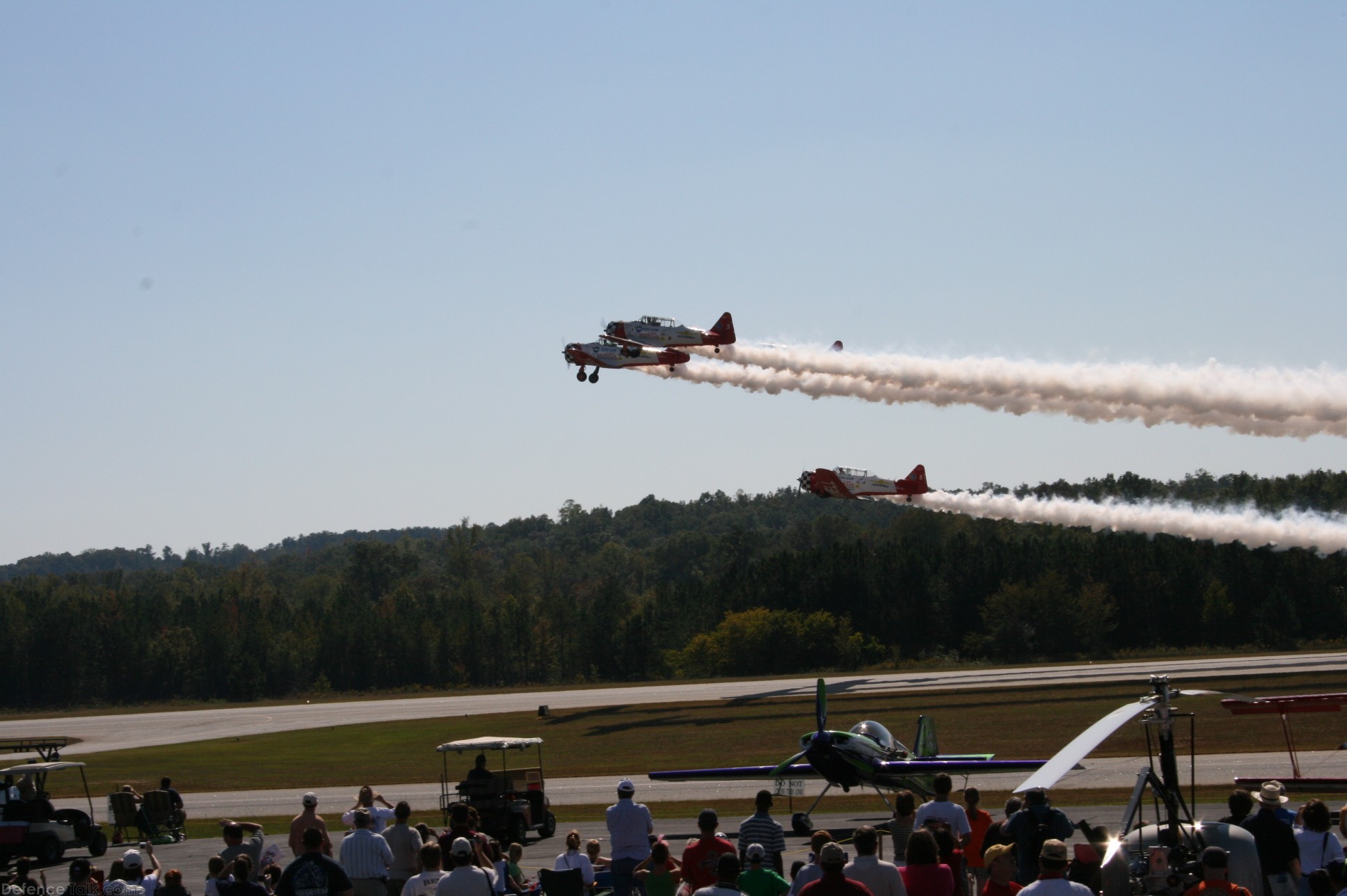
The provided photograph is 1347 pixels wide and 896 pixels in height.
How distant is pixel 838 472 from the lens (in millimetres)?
74125

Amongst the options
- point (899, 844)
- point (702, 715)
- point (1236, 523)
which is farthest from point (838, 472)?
point (899, 844)

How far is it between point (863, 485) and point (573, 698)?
22047 millimetres

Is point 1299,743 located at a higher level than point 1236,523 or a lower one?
lower

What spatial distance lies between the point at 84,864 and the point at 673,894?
270 inches

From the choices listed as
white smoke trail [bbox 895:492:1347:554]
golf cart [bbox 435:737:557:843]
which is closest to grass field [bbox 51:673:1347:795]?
white smoke trail [bbox 895:492:1347:554]

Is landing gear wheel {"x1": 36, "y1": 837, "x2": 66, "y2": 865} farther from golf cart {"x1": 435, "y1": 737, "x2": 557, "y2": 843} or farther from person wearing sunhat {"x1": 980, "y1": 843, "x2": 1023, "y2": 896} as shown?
person wearing sunhat {"x1": 980, "y1": 843, "x2": 1023, "y2": 896}

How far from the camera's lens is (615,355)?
6469 cm

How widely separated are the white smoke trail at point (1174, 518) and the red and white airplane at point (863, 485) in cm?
132

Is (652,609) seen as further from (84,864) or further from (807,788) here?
(84,864)

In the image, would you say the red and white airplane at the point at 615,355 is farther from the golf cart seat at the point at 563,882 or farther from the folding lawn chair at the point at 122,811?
the golf cart seat at the point at 563,882

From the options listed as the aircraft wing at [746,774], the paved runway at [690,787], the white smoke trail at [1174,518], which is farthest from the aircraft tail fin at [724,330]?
the aircraft wing at [746,774]

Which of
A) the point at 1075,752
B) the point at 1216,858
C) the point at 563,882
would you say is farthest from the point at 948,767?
the point at 1216,858

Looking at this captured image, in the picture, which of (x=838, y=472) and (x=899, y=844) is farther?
(x=838, y=472)

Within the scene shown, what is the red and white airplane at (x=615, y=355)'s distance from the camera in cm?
6438
